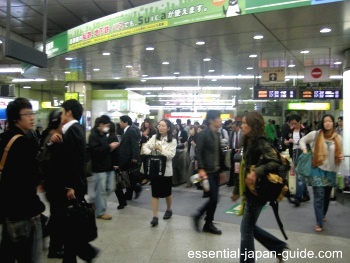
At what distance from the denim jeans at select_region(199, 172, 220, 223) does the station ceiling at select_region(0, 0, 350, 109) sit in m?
3.32

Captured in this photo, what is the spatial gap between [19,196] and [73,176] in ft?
2.45

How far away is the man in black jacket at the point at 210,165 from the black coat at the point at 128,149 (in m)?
1.95

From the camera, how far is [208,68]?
13703mm

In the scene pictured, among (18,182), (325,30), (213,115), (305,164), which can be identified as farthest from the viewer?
(325,30)

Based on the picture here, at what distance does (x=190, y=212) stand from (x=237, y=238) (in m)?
1.62

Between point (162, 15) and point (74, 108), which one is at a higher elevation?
point (162, 15)

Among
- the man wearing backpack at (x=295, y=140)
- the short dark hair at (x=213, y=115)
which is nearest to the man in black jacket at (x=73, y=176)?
the short dark hair at (x=213, y=115)

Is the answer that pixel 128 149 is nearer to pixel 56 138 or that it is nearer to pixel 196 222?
pixel 196 222

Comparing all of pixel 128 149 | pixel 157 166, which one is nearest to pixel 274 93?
pixel 128 149

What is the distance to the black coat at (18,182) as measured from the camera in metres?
2.66

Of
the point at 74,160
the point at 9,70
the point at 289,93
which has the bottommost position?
the point at 74,160

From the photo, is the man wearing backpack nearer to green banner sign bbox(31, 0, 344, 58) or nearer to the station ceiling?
the station ceiling

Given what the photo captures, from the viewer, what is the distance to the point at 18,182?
2664mm

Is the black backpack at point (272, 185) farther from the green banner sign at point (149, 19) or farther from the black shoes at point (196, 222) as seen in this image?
the green banner sign at point (149, 19)
